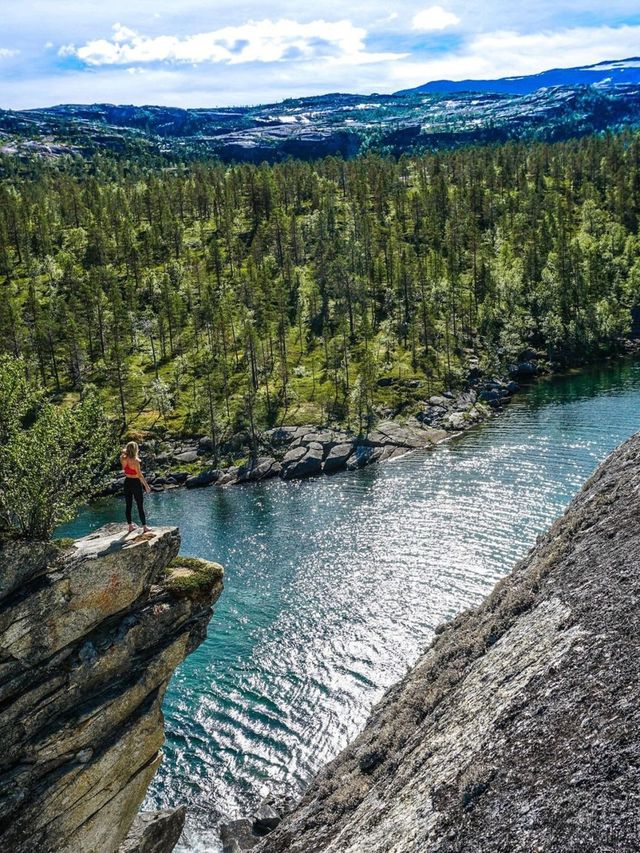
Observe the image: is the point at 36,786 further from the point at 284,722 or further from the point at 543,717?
the point at 284,722

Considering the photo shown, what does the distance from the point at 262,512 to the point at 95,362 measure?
7244 cm

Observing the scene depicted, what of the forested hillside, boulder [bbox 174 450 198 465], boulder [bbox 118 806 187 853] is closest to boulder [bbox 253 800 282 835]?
boulder [bbox 118 806 187 853]

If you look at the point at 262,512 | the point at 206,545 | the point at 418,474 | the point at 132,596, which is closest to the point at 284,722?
the point at 132,596

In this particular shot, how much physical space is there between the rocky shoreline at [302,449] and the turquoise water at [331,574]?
3.79 metres

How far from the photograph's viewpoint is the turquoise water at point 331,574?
43.0 m

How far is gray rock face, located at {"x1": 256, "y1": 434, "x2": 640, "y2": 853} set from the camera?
15.2 metres

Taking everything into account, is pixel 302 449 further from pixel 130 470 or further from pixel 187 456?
pixel 130 470

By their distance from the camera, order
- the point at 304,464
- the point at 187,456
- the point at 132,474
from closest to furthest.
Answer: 1. the point at 132,474
2. the point at 304,464
3. the point at 187,456

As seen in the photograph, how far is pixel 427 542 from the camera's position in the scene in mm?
70812

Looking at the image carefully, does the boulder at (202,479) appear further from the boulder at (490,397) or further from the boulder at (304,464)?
the boulder at (490,397)

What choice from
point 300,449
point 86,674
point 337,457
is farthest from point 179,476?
point 86,674

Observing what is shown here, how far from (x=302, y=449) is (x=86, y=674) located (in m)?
82.1

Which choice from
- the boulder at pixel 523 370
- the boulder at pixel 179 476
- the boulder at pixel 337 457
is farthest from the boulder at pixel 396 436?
the boulder at pixel 523 370

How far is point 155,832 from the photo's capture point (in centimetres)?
3122
